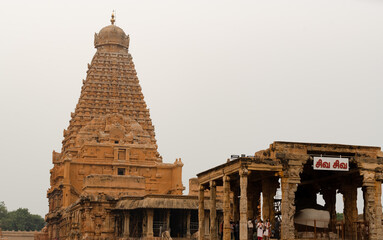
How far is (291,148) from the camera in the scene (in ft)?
146

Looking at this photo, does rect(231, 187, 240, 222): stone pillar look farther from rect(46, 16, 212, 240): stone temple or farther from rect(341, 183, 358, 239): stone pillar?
rect(46, 16, 212, 240): stone temple

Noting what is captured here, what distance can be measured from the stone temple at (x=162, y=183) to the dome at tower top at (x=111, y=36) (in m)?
0.18

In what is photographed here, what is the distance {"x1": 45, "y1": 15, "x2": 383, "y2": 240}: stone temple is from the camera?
4447 cm

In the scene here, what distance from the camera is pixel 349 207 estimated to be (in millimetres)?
48500

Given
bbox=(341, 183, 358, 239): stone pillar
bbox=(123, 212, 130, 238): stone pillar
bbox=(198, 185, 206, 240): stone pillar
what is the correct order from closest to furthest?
bbox=(341, 183, 358, 239): stone pillar → bbox=(198, 185, 206, 240): stone pillar → bbox=(123, 212, 130, 238): stone pillar

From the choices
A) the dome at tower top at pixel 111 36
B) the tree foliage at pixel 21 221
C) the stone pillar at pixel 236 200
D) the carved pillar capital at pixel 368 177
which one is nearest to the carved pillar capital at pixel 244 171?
the carved pillar capital at pixel 368 177

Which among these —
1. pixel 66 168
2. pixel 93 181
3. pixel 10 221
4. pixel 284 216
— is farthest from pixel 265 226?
pixel 10 221

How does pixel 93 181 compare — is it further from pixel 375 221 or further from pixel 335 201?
pixel 375 221

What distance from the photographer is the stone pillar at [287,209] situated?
4309cm

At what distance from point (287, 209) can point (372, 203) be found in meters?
5.56

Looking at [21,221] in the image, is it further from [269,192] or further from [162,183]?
[269,192]

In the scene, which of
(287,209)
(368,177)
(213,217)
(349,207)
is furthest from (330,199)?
(287,209)

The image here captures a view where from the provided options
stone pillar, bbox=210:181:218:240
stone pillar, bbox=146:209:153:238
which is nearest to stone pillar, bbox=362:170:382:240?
stone pillar, bbox=210:181:218:240

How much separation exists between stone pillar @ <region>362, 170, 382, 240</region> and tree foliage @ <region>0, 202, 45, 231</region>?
144 m
